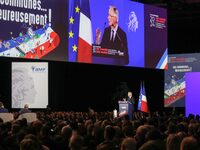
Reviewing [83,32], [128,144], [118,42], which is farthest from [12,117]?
[118,42]

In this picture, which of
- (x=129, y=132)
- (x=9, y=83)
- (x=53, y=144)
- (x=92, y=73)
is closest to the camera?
(x=53, y=144)

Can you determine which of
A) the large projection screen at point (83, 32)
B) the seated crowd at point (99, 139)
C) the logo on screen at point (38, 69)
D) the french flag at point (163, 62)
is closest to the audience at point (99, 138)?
the seated crowd at point (99, 139)

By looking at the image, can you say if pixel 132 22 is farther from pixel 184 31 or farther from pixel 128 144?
pixel 128 144

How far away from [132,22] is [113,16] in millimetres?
976

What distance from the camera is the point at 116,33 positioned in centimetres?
1639

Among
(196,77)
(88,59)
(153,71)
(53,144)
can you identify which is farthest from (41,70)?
(53,144)

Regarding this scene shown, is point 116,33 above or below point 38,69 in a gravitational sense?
above

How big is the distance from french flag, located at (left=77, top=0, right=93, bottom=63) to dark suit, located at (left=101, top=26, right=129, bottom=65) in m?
0.64

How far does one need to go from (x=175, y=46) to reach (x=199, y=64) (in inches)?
145

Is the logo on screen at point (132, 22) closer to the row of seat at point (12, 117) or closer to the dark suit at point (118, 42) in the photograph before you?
the dark suit at point (118, 42)

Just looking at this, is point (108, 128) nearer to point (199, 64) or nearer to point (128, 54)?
point (128, 54)

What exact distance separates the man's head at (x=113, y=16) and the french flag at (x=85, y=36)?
95 centimetres

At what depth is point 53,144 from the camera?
6.13 m

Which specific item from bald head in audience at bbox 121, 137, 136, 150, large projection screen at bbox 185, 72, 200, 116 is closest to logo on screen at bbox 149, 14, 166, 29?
large projection screen at bbox 185, 72, 200, 116
